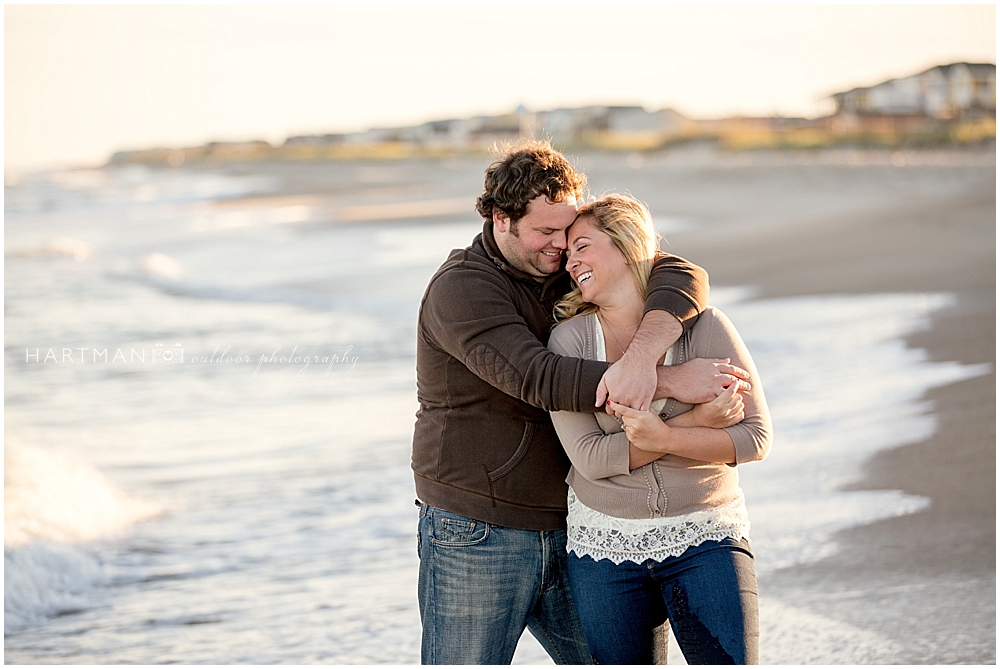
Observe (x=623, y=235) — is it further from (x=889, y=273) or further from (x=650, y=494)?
(x=889, y=273)

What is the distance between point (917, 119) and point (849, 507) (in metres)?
28.0

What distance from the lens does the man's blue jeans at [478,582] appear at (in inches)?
102

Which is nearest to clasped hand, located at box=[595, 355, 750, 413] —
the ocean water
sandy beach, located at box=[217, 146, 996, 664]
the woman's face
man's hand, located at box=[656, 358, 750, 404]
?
man's hand, located at box=[656, 358, 750, 404]

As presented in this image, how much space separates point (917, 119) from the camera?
29.9 meters

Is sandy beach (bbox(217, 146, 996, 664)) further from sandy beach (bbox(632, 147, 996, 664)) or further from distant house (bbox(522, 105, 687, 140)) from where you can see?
distant house (bbox(522, 105, 687, 140))

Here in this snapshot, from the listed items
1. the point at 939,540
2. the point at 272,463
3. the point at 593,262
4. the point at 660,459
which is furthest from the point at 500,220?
the point at 272,463

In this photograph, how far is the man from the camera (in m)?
2.51

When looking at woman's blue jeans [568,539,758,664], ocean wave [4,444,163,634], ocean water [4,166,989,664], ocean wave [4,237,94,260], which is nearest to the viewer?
woman's blue jeans [568,539,758,664]

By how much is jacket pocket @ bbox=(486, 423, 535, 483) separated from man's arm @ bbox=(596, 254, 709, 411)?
0.24m

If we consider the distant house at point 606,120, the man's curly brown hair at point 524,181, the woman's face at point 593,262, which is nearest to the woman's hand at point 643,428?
the woman's face at point 593,262

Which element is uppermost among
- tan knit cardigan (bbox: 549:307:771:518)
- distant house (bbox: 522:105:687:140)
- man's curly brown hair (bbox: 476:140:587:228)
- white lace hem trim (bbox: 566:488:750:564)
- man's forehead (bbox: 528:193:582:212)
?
distant house (bbox: 522:105:687:140)

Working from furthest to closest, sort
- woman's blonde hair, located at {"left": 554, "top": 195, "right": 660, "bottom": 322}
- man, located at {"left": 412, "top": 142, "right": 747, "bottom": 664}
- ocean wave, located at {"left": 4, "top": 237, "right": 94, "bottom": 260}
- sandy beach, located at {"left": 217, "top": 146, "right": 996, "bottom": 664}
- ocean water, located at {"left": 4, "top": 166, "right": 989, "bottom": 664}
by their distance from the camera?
ocean wave, located at {"left": 4, "top": 237, "right": 94, "bottom": 260} → ocean water, located at {"left": 4, "top": 166, "right": 989, "bottom": 664} → sandy beach, located at {"left": 217, "top": 146, "right": 996, "bottom": 664} → woman's blonde hair, located at {"left": 554, "top": 195, "right": 660, "bottom": 322} → man, located at {"left": 412, "top": 142, "right": 747, "bottom": 664}

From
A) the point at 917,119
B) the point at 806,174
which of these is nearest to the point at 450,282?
the point at 806,174

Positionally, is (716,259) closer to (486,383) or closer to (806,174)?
(806,174)
